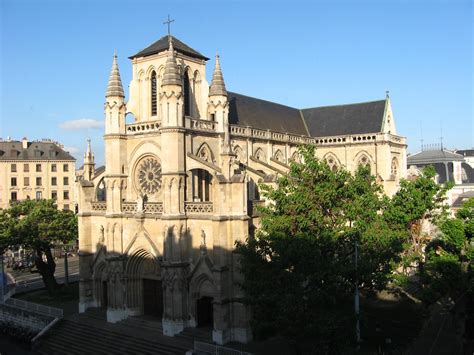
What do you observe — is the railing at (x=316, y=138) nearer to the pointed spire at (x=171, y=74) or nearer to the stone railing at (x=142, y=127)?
the stone railing at (x=142, y=127)

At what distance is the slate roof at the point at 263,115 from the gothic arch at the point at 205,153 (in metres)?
5.52

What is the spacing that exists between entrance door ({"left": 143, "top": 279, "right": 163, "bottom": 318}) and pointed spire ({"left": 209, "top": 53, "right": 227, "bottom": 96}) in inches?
499

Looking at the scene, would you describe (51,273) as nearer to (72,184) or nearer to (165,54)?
(165,54)

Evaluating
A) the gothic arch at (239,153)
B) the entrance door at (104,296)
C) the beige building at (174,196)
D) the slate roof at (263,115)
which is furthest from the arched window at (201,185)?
the entrance door at (104,296)

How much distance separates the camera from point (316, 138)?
→ 4559 cm

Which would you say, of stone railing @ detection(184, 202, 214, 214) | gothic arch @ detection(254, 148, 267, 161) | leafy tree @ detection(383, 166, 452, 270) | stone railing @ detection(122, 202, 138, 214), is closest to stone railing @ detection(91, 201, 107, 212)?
stone railing @ detection(122, 202, 138, 214)

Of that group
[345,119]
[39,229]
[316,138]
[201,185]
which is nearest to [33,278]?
[39,229]

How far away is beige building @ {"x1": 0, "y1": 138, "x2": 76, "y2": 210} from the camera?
6531 cm

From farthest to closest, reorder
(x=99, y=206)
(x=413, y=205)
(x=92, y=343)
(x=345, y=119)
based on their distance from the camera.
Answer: (x=345, y=119)
(x=99, y=206)
(x=92, y=343)
(x=413, y=205)

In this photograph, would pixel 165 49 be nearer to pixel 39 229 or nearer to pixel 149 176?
pixel 149 176

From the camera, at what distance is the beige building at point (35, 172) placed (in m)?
65.3

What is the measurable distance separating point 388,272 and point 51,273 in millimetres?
27144

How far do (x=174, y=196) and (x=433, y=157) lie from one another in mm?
56776

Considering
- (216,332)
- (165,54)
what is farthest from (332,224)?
(165,54)
